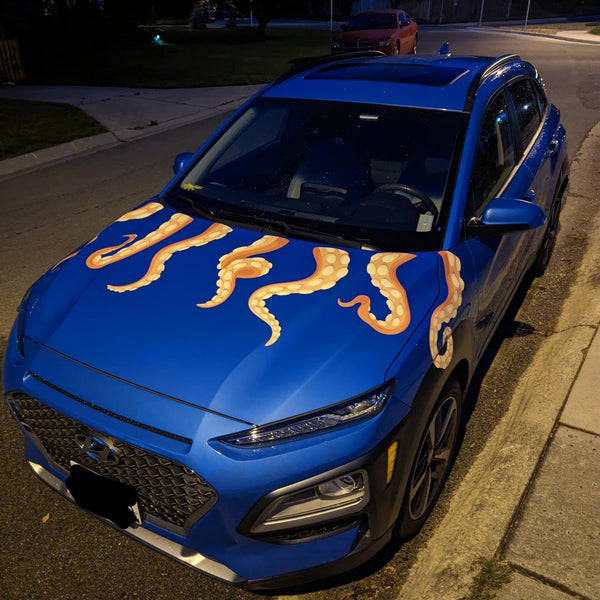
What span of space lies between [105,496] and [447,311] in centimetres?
156

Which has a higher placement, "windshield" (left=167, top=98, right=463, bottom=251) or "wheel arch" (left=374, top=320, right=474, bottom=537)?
"windshield" (left=167, top=98, right=463, bottom=251)

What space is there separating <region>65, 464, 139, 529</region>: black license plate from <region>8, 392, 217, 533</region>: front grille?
0.03 metres

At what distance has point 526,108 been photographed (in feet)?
14.0

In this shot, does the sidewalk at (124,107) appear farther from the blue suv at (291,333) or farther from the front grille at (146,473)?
the front grille at (146,473)

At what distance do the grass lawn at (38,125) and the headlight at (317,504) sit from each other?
8.67m

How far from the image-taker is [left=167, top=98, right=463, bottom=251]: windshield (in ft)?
9.55

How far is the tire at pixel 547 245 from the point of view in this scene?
4832mm

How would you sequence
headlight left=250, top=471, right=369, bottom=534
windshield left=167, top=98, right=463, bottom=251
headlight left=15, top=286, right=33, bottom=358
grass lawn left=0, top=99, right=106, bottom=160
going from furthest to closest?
grass lawn left=0, top=99, right=106, bottom=160
windshield left=167, top=98, right=463, bottom=251
headlight left=15, top=286, right=33, bottom=358
headlight left=250, top=471, right=369, bottom=534

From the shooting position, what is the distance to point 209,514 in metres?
1.99

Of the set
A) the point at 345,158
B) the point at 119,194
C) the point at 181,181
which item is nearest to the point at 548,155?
the point at 345,158

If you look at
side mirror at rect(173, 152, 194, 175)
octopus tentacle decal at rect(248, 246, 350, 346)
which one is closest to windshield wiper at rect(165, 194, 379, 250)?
octopus tentacle decal at rect(248, 246, 350, 346)

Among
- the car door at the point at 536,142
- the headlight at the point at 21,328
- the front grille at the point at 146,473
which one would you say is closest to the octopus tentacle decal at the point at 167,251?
the headlight at the point at 21,328

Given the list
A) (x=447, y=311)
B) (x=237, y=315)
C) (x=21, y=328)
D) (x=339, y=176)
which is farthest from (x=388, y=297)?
(x=21, y=328)

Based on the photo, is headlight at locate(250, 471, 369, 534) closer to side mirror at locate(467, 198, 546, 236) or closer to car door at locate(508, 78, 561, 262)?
side mirror at locate(467, 198, 546, 236)
